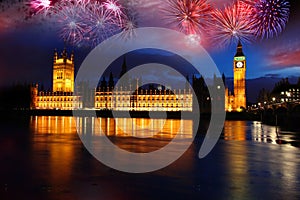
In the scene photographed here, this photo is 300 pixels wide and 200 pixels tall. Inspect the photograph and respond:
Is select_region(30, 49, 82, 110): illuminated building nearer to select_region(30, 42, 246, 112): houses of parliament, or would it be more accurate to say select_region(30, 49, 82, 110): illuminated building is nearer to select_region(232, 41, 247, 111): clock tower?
select_region(30, 42, 246, 112): houses of parliament

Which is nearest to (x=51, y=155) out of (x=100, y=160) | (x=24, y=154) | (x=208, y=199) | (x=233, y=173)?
(x=24, y=154)

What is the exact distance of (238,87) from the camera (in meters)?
98.9

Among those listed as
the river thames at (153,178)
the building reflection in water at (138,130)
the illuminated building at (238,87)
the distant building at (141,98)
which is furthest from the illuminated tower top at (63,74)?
the river thames at (153,178)

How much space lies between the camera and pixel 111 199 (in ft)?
18.8

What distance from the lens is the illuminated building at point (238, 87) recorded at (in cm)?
9738

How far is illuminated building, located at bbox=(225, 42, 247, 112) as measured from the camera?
319ft

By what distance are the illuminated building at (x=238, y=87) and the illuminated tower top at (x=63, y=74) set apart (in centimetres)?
5757

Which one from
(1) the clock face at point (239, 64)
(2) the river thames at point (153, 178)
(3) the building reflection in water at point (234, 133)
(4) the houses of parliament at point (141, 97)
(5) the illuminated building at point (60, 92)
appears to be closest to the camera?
(2) the river thames at point (153, 178)

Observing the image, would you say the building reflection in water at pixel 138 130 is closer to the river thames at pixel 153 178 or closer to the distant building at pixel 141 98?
the river thames at pixel 153 178

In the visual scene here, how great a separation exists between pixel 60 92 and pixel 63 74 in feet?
35.3

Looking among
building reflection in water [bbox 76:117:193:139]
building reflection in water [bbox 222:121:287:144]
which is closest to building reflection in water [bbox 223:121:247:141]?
building reflection in water [bbox 222:121:287:144]

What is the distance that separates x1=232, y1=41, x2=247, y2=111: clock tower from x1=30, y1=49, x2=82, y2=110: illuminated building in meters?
48.6

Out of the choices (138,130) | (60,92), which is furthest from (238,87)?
(138,130)

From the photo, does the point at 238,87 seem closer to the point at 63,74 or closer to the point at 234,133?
the point at 63,74
